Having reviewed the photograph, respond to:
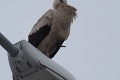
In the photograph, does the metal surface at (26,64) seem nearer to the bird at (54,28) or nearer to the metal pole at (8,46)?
the metal pole at (8,46)

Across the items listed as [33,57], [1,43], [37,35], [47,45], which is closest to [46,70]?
[33,57]

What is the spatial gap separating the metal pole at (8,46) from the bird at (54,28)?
3.46m

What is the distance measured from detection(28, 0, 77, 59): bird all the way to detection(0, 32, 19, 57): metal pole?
11.4 feet

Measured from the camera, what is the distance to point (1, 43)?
77.2 inches

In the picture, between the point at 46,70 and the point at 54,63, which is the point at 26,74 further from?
the point at 54,63

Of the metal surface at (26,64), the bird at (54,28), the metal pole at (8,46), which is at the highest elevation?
the bird at (54,28)

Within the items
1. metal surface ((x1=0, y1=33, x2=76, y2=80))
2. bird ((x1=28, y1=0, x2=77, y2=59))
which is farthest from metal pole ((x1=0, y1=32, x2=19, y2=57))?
bird ((x1=28, y1=0, x2=77, y2=59))

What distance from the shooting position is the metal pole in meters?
1.98

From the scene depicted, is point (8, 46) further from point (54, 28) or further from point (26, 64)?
point (54, 28)

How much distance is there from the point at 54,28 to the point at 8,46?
3824 millimetres

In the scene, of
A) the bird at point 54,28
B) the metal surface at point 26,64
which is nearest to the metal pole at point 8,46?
the metal surface at point 26,64

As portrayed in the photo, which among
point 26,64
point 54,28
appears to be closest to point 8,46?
point 26,64

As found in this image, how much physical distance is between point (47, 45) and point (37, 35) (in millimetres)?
492

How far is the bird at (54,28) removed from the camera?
5684 mm
